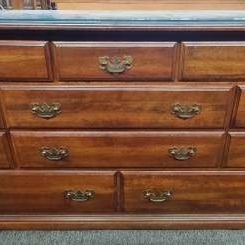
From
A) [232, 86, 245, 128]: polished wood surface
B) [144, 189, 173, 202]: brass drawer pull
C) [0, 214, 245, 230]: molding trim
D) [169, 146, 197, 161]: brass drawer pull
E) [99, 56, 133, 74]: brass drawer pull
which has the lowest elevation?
[0, 214, 245, 230]: molding trim

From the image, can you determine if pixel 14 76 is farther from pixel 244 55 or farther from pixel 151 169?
pixel 244 55

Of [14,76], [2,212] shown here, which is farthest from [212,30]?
[2,212]

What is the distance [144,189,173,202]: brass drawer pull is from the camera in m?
1.29

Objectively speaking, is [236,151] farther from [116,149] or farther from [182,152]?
[116,149]

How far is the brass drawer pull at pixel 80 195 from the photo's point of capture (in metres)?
1.29

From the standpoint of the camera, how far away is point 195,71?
0.99 meters

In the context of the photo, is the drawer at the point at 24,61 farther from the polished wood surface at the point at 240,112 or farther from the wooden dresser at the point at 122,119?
the polished wood surface at the point at 240,112

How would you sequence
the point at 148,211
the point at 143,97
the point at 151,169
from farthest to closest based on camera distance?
the point at 148,211 < the point at 151,169 < the point at 143,97

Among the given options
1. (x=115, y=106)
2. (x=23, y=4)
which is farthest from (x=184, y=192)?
(x=23, y=4)

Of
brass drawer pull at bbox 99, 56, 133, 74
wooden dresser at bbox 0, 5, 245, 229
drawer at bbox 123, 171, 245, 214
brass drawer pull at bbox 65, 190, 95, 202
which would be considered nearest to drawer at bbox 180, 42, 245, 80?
wooden dresser at bbox 0, 5, 245, 229

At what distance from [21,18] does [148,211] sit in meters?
0.88

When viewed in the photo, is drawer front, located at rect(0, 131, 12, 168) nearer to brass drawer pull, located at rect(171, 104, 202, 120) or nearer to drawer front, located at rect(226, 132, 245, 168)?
brass drawer pull, located at rect(171, 104, 202, 120)

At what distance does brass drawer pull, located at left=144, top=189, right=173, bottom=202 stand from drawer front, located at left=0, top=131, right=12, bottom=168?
1.72 feet

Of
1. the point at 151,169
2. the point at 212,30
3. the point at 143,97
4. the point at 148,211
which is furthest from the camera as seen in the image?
the point at 148,211
